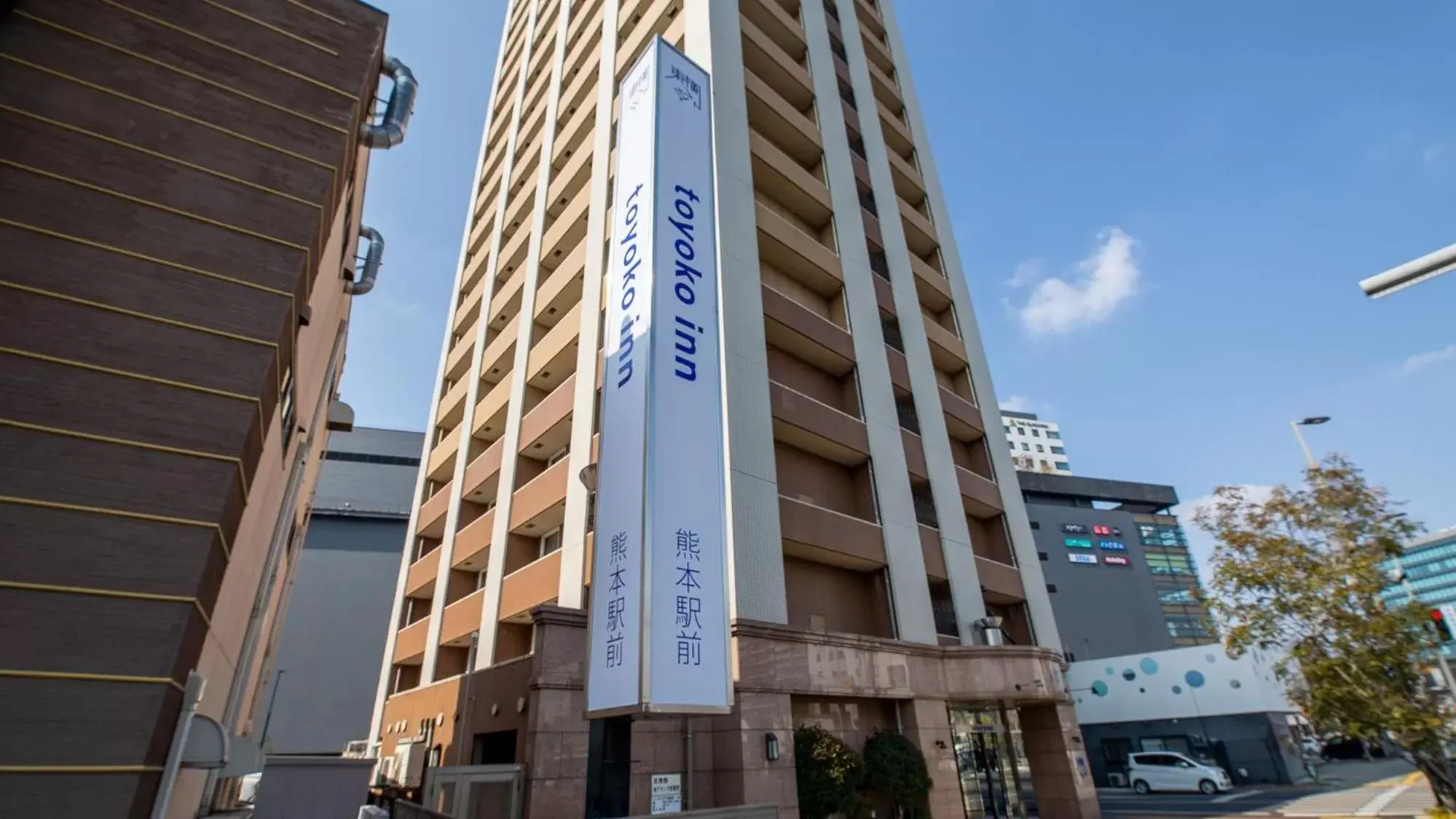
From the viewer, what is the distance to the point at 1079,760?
70.3ft

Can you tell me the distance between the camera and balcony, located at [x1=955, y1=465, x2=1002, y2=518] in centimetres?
2525

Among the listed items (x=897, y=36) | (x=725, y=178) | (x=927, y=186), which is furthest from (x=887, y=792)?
(x=897, y=36)

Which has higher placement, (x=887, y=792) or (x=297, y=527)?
(x=297, y=527)

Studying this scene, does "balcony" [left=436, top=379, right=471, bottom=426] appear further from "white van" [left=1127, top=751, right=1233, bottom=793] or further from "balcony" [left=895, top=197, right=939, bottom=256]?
"white van" [left=1127, top=751, right=1233, bottom=793]

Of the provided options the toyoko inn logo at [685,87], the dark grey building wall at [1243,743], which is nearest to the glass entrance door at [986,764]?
the dark grey building wall at [1243,743]

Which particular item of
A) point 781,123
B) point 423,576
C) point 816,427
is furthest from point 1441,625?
point 423,576

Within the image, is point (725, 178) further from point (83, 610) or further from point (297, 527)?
point (83, 610)

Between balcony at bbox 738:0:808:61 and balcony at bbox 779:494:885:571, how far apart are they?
19.9 m

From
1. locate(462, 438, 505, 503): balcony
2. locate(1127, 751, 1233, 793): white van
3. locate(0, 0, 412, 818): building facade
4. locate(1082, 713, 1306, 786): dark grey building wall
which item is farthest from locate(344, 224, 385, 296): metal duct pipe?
locate(1127, 751, 1233, 793): white van

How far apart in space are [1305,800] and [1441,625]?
15.7 meters

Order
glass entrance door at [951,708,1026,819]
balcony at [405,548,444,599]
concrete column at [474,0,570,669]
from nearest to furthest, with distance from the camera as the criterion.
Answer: glass entrance door at [951,708,1026,819], concrete column at [474,0,570,669], balcony at [405,548,444,599]

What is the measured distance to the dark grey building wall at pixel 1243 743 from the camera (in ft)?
104

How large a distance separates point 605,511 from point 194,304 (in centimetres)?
659

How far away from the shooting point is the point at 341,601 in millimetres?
43438
